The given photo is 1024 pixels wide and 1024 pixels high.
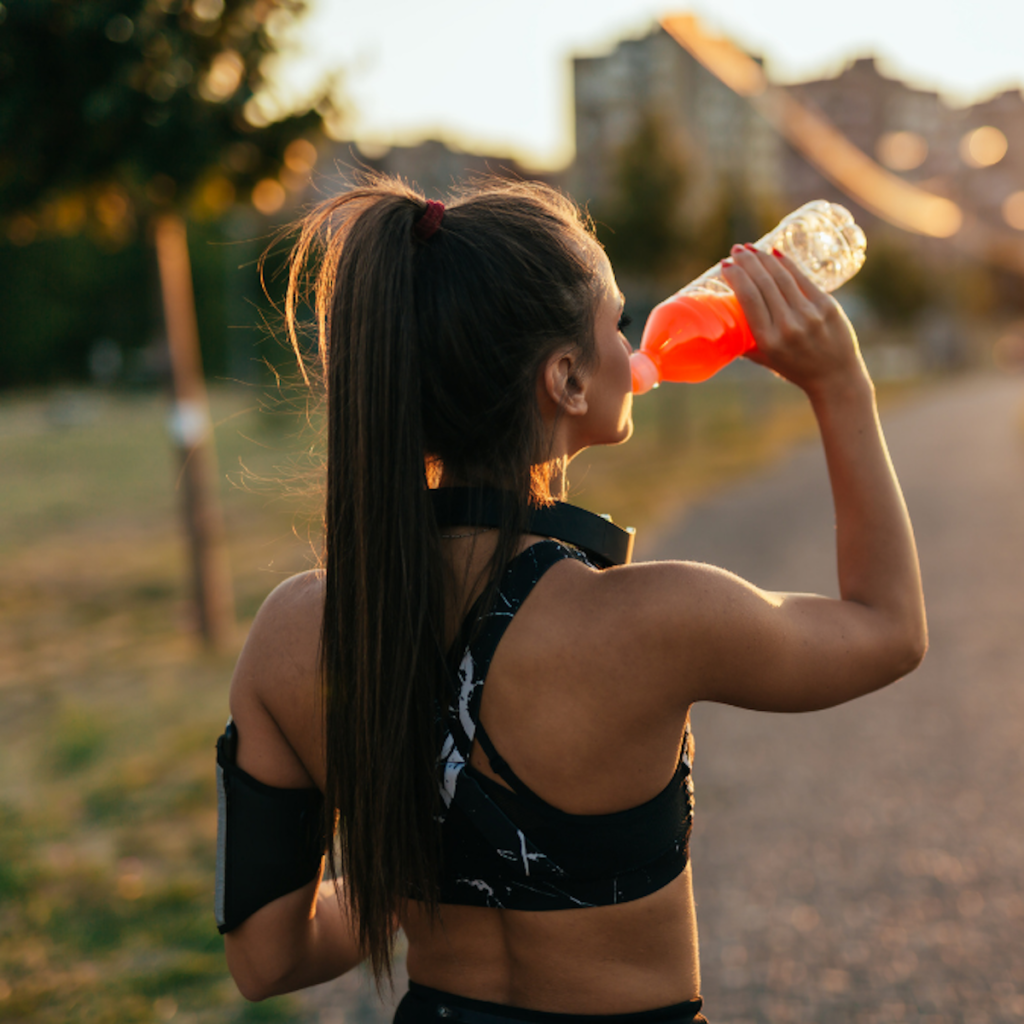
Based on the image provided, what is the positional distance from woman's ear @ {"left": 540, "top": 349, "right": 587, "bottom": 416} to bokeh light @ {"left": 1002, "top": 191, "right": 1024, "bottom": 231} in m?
105

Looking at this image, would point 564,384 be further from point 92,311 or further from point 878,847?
point 92,311

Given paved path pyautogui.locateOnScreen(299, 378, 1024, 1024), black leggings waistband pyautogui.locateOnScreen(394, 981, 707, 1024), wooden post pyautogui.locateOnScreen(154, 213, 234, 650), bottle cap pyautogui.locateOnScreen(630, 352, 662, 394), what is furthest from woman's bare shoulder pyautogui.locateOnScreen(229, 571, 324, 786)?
wooden post pyautogui.locateOnScreen(154, 213, 234, 650)

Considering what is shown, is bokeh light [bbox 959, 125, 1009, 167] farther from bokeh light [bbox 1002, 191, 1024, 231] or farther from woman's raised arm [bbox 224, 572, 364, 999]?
woman's raised arm [bbox 224, 572, 364, 999]

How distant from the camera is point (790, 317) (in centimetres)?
136

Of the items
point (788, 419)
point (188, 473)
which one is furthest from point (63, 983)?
point (788, 419)

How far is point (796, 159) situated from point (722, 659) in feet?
313

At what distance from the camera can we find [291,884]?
146cm

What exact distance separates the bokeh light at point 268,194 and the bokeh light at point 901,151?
102 m

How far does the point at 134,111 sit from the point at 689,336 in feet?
14.4

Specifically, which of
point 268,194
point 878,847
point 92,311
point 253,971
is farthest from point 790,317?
point 92,311

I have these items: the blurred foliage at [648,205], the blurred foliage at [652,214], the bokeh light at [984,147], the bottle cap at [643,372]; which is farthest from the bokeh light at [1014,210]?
the bottle cap at [643,372]

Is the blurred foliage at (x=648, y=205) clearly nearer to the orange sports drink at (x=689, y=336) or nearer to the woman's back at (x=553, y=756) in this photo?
the orange sports drink at (x=689, y=336)

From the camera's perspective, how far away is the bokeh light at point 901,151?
97.7 meters

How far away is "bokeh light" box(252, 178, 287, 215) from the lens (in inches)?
231
